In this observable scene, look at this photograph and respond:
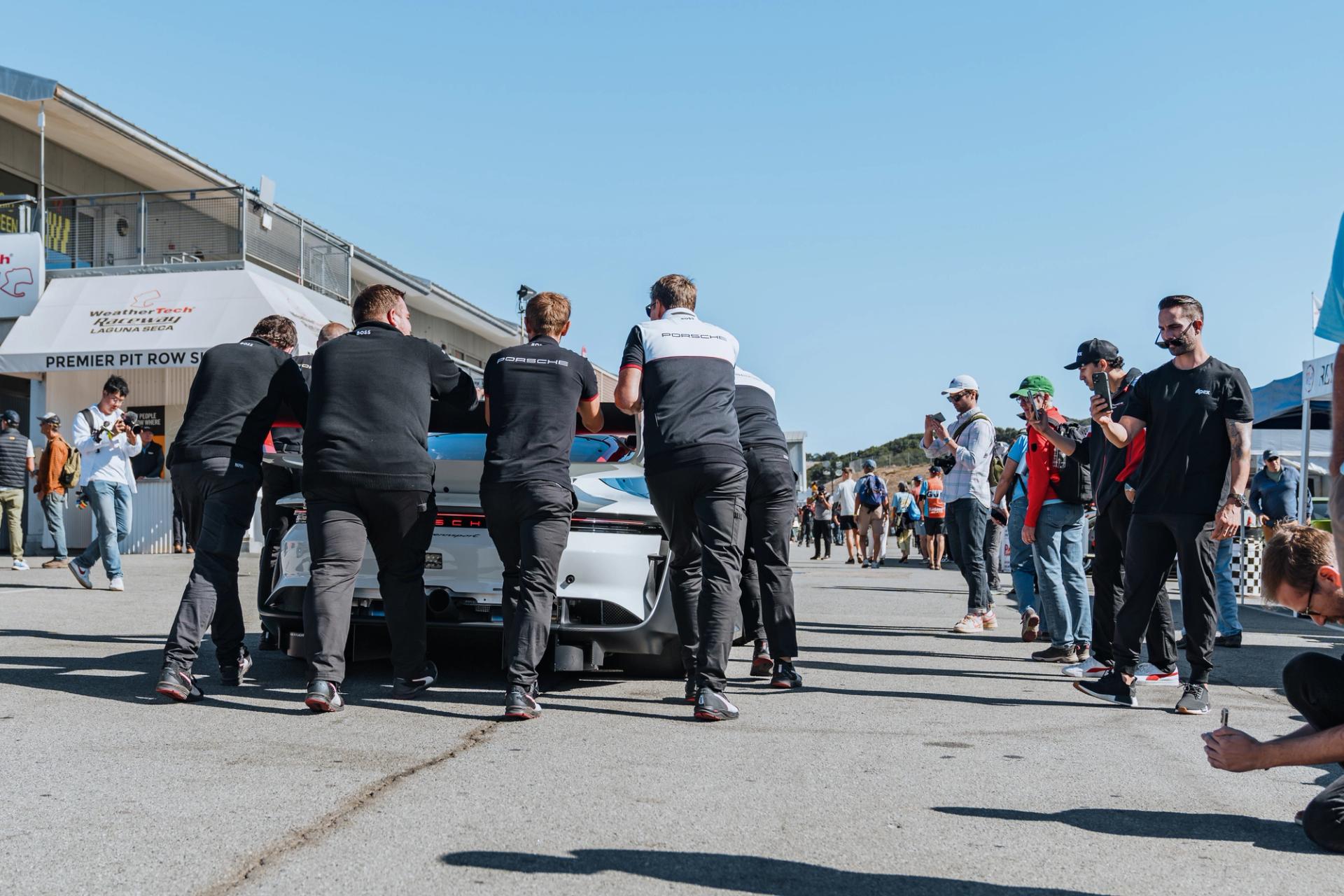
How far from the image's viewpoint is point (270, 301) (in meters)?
18.0

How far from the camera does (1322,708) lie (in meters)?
3.37

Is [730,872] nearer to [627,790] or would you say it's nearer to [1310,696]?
[627,790]

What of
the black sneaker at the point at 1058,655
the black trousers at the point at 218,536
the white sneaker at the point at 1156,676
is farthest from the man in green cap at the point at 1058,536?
the black trousers at the point at 218,536

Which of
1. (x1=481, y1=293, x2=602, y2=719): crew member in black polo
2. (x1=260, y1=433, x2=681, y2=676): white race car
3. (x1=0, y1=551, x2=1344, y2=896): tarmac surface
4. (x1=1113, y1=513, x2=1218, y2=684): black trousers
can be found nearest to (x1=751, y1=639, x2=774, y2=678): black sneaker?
(x1=0, y1=551, x2=1344, y2=896): tarmac surface

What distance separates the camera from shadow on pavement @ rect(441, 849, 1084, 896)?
9.20ft

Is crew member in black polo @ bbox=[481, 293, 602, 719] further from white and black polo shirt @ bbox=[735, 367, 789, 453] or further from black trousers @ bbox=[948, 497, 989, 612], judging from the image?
black trousers @ bbox=[948, 497, 989, 612]

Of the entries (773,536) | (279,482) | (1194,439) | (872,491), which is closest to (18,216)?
(872,491)

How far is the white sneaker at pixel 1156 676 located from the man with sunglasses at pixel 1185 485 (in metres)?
0.64

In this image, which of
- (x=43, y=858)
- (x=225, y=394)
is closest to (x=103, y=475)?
(x=225, y=394)

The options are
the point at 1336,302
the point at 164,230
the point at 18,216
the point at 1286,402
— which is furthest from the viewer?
the point at 164,230

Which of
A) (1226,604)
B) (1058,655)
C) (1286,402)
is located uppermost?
(1286,402)

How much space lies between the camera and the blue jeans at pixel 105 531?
1066cm

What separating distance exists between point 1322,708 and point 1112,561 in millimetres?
3021

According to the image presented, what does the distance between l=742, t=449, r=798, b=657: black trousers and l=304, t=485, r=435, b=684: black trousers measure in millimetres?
1697
